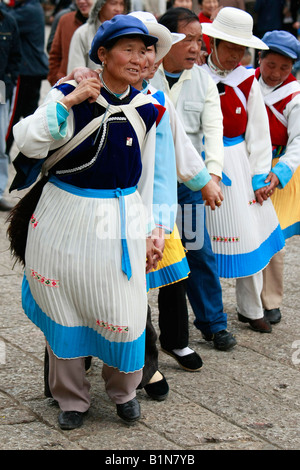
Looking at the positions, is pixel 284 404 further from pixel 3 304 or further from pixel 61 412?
pixel 3 304

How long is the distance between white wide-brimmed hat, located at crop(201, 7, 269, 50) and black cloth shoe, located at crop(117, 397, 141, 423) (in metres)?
2.11

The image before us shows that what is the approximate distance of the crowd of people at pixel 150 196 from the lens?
346 cm

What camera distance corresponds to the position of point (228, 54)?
191 inches

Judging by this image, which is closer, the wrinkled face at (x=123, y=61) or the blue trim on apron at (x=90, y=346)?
the wrinkled face at (x=123, y=61)

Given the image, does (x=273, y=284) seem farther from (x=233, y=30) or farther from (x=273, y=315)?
(x=233, y=30)

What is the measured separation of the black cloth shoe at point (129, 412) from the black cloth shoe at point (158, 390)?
311mm

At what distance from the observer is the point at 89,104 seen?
3428 mm

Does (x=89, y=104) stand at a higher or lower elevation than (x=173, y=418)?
higher

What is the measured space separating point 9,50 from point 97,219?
4.40 metres

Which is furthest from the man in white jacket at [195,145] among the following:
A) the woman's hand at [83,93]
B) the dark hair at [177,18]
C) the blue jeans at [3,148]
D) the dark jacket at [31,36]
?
the dark jacket at [31,36]

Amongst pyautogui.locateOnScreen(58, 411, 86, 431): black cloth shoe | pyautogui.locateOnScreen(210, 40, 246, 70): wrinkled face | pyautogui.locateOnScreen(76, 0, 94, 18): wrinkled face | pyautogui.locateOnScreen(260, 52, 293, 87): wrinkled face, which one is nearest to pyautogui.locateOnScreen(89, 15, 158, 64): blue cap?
pyautogui.locateOnScreen(210, 40, 246, 70): wrinkled face

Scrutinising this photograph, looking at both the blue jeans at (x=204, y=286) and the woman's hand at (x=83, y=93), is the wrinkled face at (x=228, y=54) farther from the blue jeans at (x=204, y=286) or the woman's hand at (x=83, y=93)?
Answer: the woman's hand at (x=83, y=93)

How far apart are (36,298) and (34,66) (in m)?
5.42
